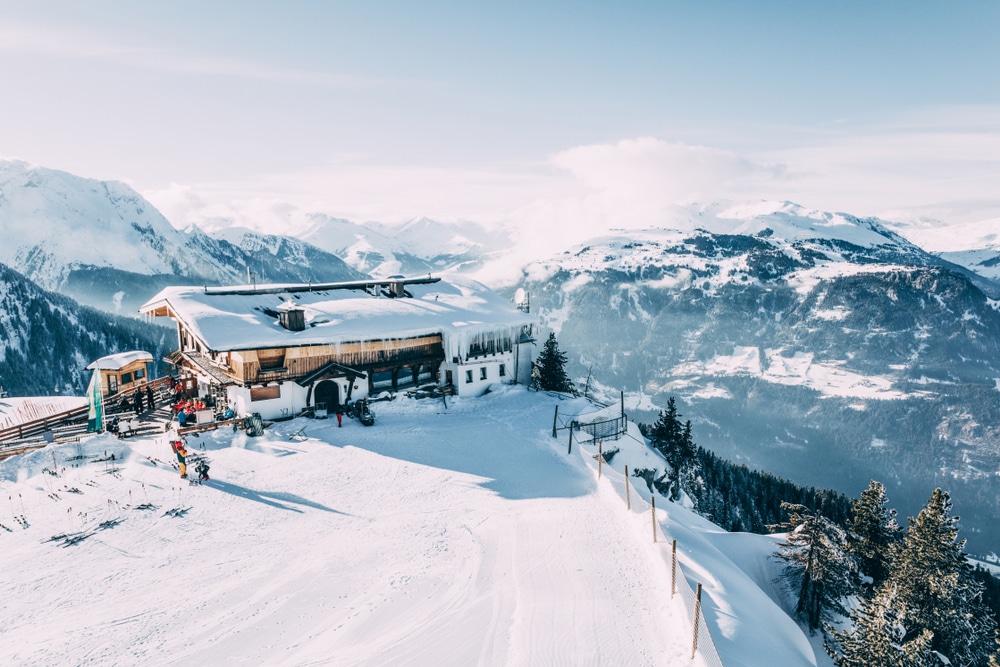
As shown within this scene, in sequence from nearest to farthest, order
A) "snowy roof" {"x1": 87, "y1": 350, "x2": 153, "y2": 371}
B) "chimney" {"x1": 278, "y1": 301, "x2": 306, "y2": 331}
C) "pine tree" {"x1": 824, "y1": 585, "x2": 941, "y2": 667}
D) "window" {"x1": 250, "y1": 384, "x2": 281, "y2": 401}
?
"pine tree" {"x1": 824, "y1": 585, "x2": 941, "y2": 667}, "window" {"x1": 250, "y1": 384, "x2": 281, "y2": 401}, "chimney" {"x1": 278, "y1": 301, "x2": 306, "y2": 331}, "snowy roof" {"x1": 87, "y1": 350, "x2": 153, "y2": 371}

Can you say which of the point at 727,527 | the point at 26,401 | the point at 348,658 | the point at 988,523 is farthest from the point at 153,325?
the point at 988,523

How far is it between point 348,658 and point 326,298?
32.7 m

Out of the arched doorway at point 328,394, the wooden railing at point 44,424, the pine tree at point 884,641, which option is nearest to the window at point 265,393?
the arched doorway at point 328,394

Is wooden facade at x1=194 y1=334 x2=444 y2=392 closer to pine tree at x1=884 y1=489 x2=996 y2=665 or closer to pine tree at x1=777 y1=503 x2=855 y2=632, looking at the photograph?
pine tree at x1=777 y1=503 x2=855 y2=632

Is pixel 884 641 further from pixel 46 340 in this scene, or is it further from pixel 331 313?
→ pixel 46 340

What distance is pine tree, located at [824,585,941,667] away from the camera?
705 inches

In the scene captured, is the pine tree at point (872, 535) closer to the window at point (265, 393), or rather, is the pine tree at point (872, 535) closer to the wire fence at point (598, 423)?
the wire fence at point (598, 423)

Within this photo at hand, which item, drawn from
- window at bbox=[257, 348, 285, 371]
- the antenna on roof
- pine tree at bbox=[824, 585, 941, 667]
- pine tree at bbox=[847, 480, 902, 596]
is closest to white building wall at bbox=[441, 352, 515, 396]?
the antenna on roof

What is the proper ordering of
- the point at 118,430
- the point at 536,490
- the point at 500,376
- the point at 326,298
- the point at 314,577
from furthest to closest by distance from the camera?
the point at 500,376 → the point at 326,298 → the point at 118,430 → the point at 536,490 → the point at 314,577

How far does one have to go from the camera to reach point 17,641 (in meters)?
12.9

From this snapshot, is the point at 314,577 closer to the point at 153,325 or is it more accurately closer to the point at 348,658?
the point at 348,658

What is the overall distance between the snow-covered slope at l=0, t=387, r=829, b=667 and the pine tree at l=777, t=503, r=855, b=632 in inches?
107

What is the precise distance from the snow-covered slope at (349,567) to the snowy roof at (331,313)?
8839 mm

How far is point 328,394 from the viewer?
36.5 metres
